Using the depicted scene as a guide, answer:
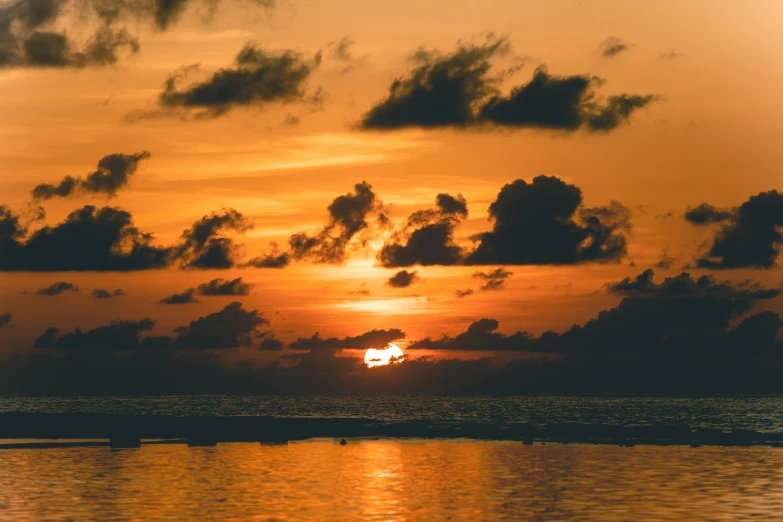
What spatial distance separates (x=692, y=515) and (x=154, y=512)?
27.0 meters

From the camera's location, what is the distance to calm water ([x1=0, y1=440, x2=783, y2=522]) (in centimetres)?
5378

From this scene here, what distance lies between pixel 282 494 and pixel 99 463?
87.4 ft

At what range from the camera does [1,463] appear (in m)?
79.6

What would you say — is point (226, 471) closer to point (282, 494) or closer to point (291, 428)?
point (282, 494)

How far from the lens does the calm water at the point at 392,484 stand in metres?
53.8

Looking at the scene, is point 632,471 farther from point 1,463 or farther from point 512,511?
point 1,463

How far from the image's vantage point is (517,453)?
9656cm

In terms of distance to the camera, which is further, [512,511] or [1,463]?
[1,463]

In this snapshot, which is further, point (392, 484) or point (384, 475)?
point (384, 475)

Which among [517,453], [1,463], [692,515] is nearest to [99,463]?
[1,463]

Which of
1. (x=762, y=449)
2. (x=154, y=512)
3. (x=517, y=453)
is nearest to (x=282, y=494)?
(x=154, y=512)

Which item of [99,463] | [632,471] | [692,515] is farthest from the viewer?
[99,463]

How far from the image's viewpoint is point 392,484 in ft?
221

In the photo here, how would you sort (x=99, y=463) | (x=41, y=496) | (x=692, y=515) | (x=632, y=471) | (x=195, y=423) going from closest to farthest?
(x=692, y=515) < (x=41, y=496) < (x=632, y=471) < (x=99, y=463) < (x=195, y=423)
